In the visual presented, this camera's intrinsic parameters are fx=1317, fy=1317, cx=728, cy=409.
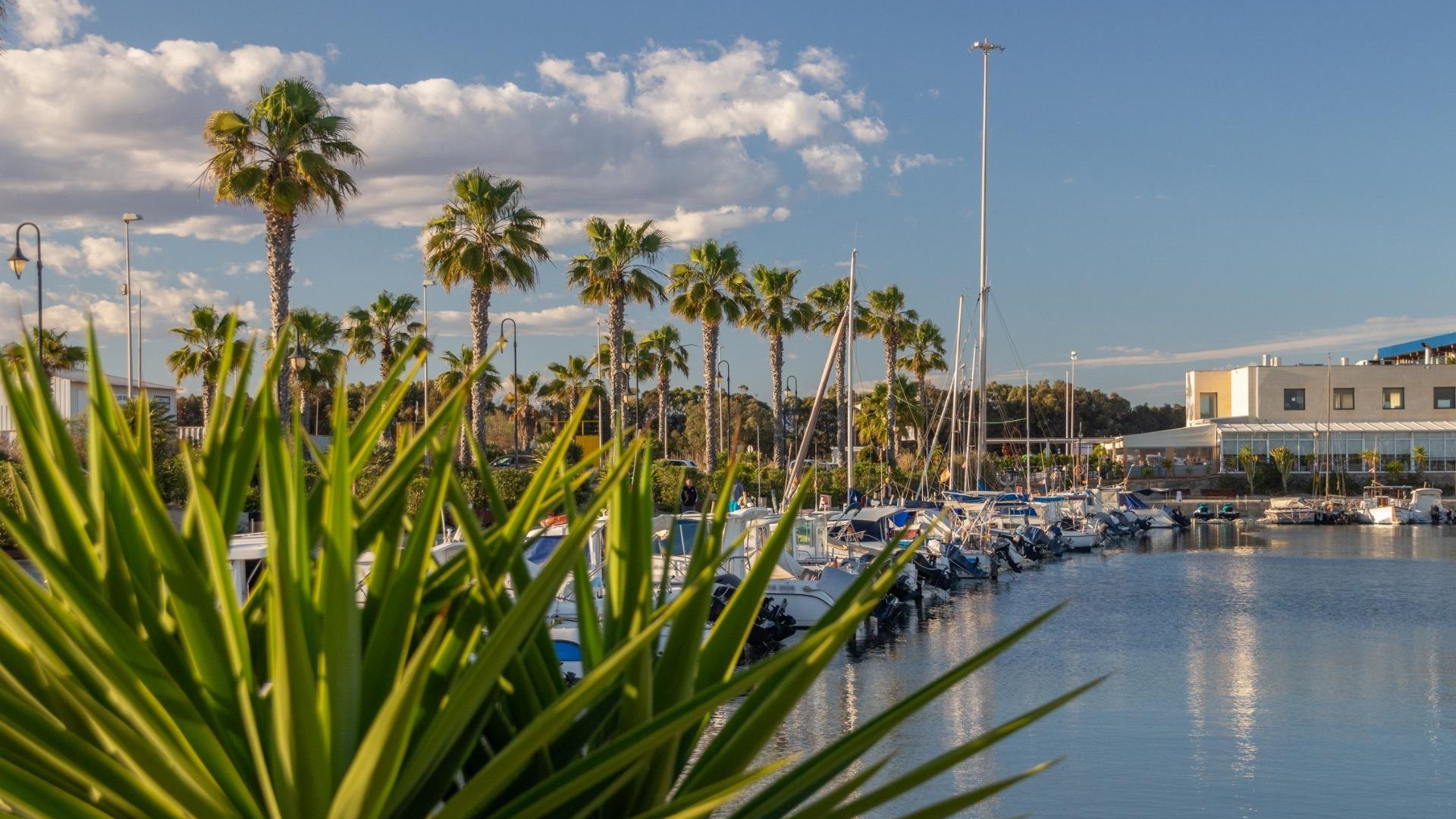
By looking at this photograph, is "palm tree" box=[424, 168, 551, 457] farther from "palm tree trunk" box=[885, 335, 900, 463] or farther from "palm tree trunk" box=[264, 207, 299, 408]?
"palm tree trunk" box=[885, 335, 900, 463]

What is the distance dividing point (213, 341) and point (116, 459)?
149ft

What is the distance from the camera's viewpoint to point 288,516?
2.48 meters

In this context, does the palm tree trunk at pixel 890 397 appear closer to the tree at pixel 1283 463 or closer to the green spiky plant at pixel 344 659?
the tree at pixel 1283 463

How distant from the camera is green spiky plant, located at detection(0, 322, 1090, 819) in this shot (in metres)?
2.33

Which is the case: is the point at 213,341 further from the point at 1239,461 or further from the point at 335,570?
the point at 1239,461

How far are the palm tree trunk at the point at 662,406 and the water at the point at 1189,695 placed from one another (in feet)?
66.0

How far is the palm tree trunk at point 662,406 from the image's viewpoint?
184ft

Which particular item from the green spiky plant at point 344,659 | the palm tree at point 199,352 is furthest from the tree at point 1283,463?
the green spiky plant at point 344,659

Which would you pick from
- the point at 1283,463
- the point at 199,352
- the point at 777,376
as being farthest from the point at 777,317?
the point at 1283,463

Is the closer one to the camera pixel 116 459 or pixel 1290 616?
pixel 116 459

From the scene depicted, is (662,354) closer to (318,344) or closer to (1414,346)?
(318,344)

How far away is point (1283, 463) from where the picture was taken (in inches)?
3201

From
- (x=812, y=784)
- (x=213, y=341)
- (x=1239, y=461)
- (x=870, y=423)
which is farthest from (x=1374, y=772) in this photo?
(x=1239, y=461)

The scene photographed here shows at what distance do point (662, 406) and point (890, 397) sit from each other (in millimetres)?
10355
